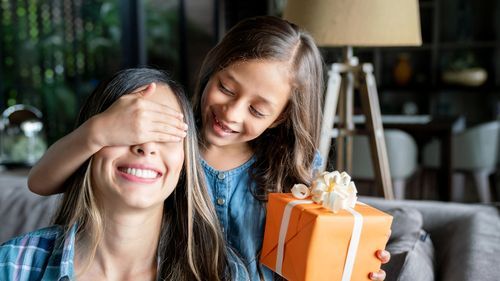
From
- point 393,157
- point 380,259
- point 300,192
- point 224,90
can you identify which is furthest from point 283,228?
point 393,157

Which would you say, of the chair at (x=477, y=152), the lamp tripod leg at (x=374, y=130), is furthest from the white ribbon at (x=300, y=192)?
the chair at (x=477, y=152)

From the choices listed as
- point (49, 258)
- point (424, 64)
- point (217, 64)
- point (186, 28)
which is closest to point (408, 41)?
point (217, 64)

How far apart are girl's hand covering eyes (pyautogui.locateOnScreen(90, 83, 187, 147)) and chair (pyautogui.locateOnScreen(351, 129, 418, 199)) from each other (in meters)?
3.16

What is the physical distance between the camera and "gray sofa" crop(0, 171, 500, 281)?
151 cm

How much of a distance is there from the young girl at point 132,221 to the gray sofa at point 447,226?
0.48 m

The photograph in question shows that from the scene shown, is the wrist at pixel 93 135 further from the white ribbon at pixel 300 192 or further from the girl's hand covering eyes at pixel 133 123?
the white ribbon at pixel 300 192

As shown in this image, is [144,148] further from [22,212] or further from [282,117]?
[22,212]

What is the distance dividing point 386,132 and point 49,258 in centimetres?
339

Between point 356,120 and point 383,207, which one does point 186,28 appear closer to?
point 356,120

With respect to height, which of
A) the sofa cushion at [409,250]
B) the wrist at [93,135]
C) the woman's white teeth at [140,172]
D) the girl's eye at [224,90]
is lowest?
the sofa cushion at [409,250]

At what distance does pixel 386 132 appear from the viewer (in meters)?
4.43

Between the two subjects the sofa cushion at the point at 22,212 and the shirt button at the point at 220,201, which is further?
the sofa cushion at the point at 22,212

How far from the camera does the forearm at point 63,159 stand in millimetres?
1248

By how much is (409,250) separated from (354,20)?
963 mm
